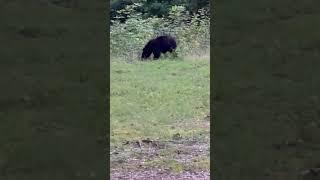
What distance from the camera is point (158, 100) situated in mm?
5047

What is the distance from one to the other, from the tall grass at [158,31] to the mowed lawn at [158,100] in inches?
23.1

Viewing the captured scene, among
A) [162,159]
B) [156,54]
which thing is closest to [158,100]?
[162,159]

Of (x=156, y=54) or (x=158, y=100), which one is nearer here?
(x=158, y=100)

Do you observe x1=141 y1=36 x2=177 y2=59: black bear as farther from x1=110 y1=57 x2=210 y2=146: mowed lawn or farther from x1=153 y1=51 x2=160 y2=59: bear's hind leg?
x1=110 y1=57 x2=210 y2=146: mowed lawn

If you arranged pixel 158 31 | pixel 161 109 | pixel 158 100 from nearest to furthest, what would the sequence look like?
1. pixel 161 109
2. pixel 158 100
3. pixel 158 31
